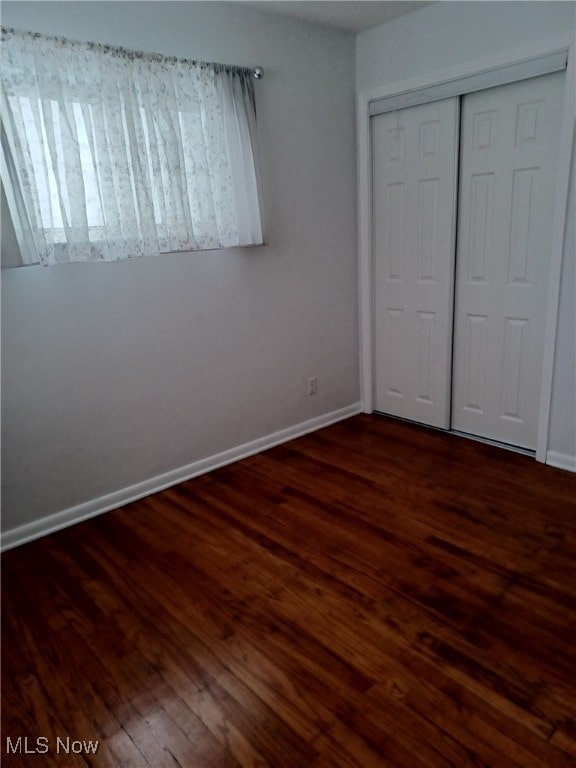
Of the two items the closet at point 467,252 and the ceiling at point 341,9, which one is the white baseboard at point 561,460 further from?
the ceiling at point 341,9

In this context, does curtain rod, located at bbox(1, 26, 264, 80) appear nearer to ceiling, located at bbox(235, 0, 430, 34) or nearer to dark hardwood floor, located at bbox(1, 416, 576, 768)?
ceiling, located at bbox(235, 0, 430, 34)

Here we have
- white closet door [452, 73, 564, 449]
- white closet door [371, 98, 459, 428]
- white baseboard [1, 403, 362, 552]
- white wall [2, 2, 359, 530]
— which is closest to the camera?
white wall [2, 2, 359, 530]

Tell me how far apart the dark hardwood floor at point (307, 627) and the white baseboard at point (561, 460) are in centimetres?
6

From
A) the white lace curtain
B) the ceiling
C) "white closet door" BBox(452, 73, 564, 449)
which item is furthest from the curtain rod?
"white closet door" BBox(452, 73, 564, 449)

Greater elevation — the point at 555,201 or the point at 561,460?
the point at 555,201

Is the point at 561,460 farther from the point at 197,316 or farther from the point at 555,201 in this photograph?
the point at 197,316

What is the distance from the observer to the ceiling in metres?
2.75

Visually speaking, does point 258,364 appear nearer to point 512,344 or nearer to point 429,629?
point 512,344

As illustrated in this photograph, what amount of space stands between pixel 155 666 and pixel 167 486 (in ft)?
4.19

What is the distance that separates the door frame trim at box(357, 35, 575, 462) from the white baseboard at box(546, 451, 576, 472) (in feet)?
0.12

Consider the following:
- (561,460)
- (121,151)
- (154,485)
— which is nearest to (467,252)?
(561,460)

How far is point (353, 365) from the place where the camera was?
3.81m

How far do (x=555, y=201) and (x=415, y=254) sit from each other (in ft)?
2.91

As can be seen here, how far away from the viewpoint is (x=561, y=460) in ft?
9.45
